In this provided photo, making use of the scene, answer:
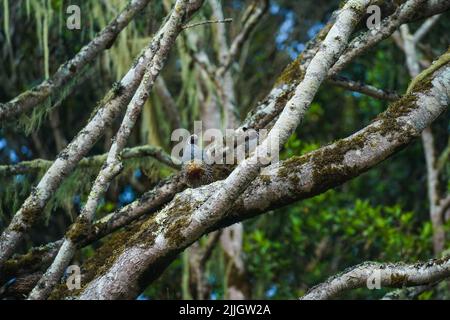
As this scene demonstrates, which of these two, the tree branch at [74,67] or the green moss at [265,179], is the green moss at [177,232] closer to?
the green moss at [265,179]

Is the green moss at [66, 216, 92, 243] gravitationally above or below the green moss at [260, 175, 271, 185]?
below

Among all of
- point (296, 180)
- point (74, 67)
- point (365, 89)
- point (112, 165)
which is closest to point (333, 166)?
point (296, 180)

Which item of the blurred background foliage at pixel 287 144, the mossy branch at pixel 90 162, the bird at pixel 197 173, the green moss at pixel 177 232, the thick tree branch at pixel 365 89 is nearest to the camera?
the green moss at pixel 177 232

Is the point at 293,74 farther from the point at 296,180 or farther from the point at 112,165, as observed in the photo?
the point at 112,165

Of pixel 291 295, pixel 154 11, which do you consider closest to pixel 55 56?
pixel 154 11

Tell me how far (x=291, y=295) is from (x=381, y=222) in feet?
3.64

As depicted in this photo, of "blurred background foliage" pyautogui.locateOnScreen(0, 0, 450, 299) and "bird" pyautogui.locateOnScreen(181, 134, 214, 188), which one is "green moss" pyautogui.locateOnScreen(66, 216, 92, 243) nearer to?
"bird" pyautogui.locateOnScreen(181, 134, 214, 188)

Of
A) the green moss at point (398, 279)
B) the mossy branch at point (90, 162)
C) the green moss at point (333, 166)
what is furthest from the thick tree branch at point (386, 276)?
the mossy branch at point (90, 162)

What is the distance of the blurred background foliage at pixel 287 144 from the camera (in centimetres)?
828

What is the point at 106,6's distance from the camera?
7902 millimetres

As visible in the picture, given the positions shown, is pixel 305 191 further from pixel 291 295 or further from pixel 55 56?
pixel 291 295

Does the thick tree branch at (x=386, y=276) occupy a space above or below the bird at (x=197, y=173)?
below

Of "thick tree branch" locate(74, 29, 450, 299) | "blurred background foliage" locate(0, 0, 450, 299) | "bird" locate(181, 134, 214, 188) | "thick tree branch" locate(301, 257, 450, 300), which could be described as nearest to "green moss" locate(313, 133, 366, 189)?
"thick tree branch" locate(74, 29, 450, 299)

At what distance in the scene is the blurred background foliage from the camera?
828cm
